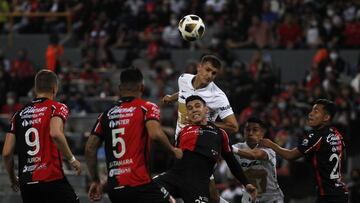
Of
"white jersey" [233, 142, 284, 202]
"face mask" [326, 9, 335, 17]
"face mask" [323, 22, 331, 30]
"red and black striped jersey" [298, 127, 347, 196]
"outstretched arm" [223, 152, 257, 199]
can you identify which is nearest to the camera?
"outstretched arm" [223, 152, 257, 199]

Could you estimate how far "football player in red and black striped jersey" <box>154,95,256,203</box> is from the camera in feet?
42.6

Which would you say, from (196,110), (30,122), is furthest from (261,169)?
(30,122)

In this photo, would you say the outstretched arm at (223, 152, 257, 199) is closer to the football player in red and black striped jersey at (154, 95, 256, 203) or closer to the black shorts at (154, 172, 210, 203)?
the football player in red and black striped jersey at (154, 95, 256, 203)

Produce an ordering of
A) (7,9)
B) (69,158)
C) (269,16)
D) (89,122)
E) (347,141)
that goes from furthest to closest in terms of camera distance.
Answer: (7,9) → (269,16) → (89,122) → (347,141) → (69,158)

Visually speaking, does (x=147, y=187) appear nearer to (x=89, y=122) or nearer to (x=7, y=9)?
(x=89, y=122)

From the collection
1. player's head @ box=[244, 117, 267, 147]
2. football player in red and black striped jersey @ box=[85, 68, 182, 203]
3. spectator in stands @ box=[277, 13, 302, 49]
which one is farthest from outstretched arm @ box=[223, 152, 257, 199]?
spectator in stands @ box=[277, 13, 302, 49]

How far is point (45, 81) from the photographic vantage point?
42.7 ft

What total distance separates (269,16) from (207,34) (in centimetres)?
186

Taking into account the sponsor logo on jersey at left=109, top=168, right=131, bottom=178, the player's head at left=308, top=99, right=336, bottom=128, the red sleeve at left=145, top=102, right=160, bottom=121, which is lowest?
the sponsor logo on jersey at left=109, top=168, right=131, bottom=178

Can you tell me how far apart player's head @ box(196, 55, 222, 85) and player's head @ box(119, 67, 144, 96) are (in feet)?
8.64

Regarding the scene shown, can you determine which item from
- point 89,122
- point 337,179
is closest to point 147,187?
point 337,179

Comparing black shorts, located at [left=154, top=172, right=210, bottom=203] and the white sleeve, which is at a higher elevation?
the white sleeve

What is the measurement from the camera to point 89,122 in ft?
85.0

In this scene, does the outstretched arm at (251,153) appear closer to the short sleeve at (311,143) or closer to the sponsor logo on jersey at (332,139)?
the short sleeve at (311,143)
